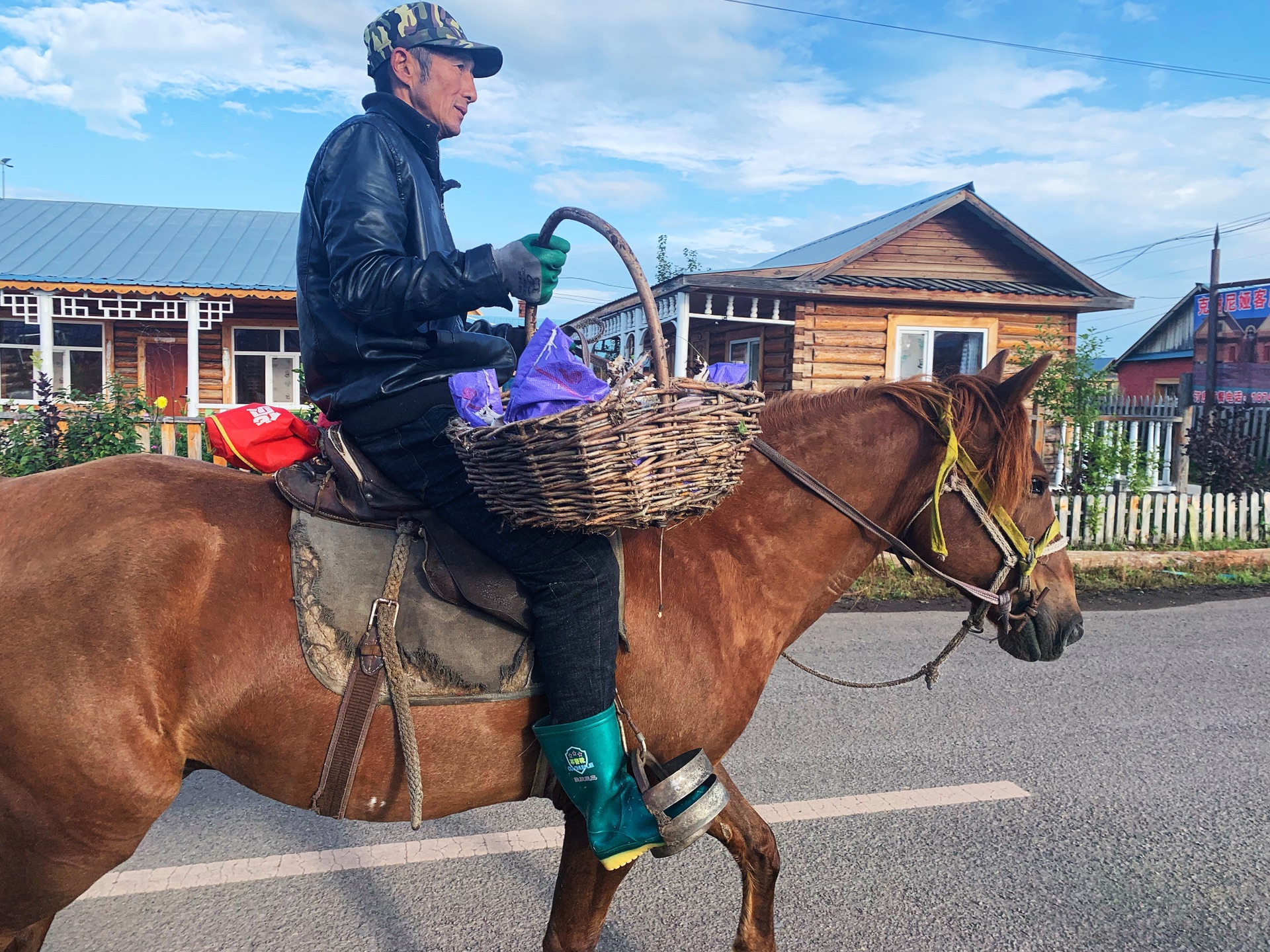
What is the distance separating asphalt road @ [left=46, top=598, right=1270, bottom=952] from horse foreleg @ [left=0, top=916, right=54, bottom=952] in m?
0.56

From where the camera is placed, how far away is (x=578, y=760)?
2131 mm

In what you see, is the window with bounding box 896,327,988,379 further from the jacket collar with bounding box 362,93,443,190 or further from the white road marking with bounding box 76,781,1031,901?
the jacket collar with bounding box 362,93,443,190

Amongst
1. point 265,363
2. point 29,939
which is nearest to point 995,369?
point 29,939

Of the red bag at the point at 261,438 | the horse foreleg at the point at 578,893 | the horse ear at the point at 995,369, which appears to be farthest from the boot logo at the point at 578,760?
the horse ear at the point at 995,369

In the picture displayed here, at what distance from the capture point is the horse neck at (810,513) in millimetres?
2455

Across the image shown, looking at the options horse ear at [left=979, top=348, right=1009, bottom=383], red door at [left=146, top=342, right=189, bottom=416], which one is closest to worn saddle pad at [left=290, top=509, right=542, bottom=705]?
horse ear at [left=979, top=348, right=1009, bottom=383]

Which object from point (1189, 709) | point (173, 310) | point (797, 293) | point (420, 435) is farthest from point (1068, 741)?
point (173, 310)

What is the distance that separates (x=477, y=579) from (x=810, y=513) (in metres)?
0.99

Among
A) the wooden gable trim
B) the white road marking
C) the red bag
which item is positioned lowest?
the white road marking

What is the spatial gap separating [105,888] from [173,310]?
15098 millimetres

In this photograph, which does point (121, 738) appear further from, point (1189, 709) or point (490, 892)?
point (1189, 709)

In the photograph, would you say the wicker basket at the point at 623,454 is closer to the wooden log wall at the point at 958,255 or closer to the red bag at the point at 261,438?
the red bag at the point at 261,438

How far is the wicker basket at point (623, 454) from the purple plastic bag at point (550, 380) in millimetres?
47

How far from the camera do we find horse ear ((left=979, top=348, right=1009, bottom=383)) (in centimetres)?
276
